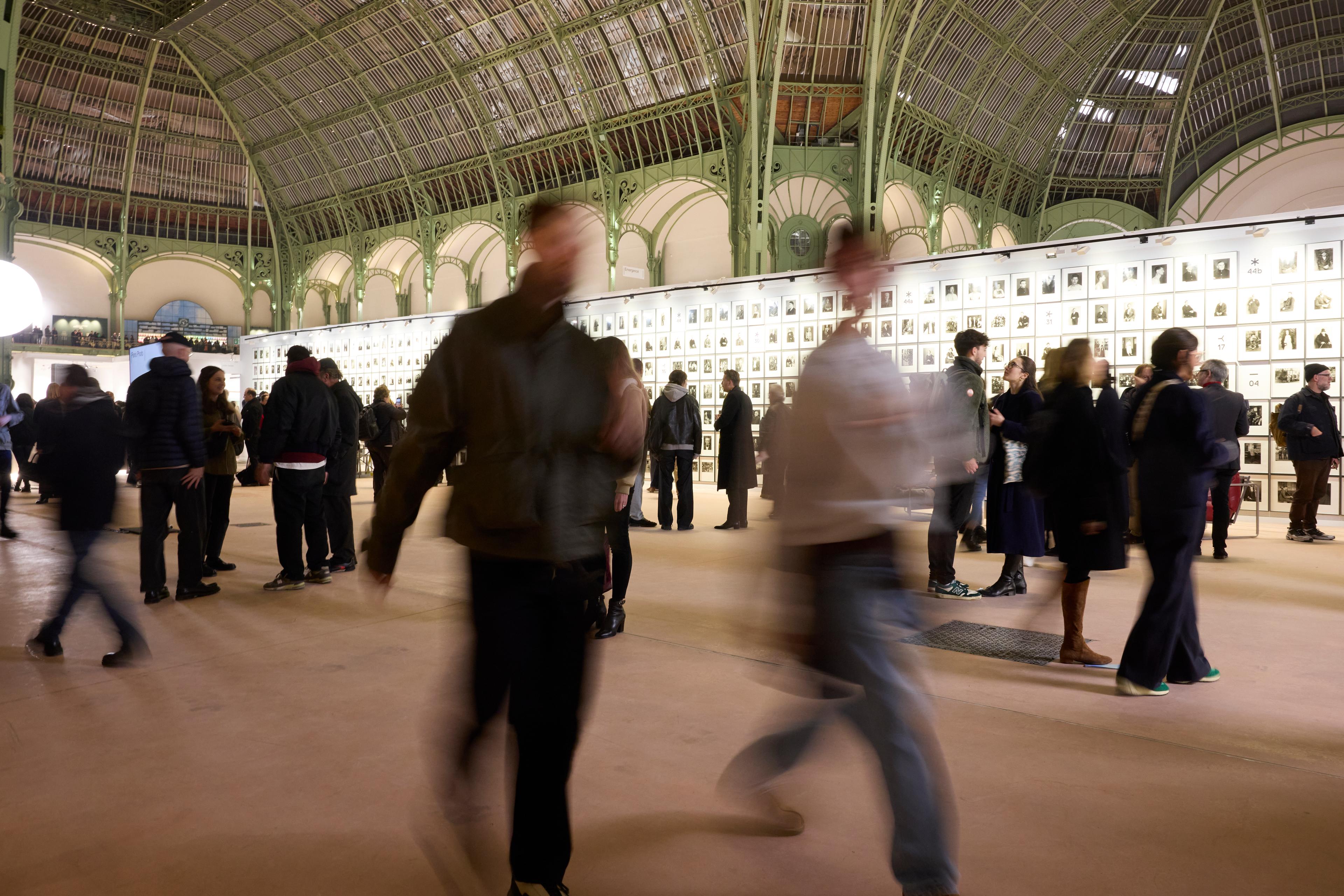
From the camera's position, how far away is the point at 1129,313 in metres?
11.2

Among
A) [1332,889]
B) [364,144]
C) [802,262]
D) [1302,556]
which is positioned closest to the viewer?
[1332,889]

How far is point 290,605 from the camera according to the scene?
5.91m

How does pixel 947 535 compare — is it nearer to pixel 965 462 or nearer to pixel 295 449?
pixel 965 462

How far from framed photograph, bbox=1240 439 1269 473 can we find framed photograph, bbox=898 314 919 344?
184 inches

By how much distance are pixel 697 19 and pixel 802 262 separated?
637cm

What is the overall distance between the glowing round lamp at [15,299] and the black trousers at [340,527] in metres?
4.81

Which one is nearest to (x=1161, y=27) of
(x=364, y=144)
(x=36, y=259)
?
(x=364, y=144)

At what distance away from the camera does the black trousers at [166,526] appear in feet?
18.0

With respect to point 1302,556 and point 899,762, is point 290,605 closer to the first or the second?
point 899,762

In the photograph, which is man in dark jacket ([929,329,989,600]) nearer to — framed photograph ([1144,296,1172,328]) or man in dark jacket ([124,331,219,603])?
man in dark jacket ([124,331,219,603])

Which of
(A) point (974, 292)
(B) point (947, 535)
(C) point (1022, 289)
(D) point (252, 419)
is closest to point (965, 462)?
(B) point (947, 535)

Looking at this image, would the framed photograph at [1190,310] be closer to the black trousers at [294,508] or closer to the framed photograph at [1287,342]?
the framed photograph at [1287,342]

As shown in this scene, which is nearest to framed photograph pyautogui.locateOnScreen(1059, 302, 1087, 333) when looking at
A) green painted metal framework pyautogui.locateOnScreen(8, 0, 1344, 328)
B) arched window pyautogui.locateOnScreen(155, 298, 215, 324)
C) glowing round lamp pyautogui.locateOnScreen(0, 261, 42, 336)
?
green painted metal framework pyautogui.locateOnScreen(8, 0, 1344, 328)

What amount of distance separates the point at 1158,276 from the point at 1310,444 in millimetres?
3050
